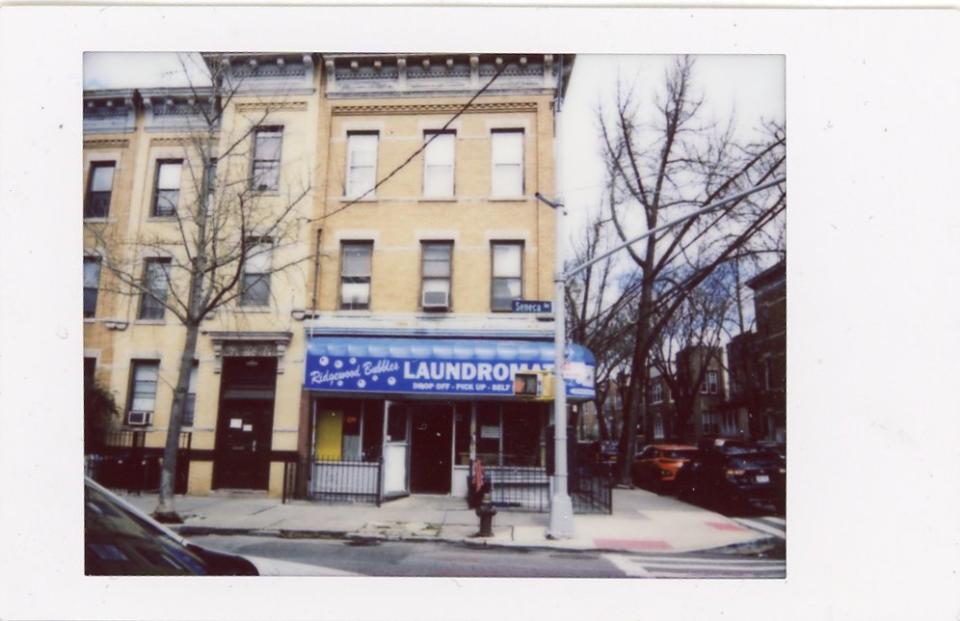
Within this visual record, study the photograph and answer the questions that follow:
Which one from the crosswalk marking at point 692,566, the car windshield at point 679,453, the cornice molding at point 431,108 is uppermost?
the cornice molding at point 431,108

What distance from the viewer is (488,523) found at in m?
8.41

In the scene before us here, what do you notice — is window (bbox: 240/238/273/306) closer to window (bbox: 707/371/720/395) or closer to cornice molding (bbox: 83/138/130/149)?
cornice molding (bbox: 83/138/130/149)

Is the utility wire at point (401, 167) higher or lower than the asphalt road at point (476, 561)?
higher

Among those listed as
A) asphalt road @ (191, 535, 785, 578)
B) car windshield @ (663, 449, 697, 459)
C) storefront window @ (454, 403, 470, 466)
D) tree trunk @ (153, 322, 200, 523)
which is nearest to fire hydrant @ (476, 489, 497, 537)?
asphalt road @ (191, 535, 785, 578)

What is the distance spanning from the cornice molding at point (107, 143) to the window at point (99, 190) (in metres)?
0.25

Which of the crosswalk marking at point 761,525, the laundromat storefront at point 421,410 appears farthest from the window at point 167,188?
the crosswalk marking at point 761,525

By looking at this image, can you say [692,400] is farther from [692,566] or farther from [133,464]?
[133,464]

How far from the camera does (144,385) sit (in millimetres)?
9883

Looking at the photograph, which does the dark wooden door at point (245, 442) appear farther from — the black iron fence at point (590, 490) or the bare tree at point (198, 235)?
the black iron fence at point (590, 490)

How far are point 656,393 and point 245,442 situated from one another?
1220cm

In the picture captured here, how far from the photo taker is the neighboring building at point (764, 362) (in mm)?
6211
